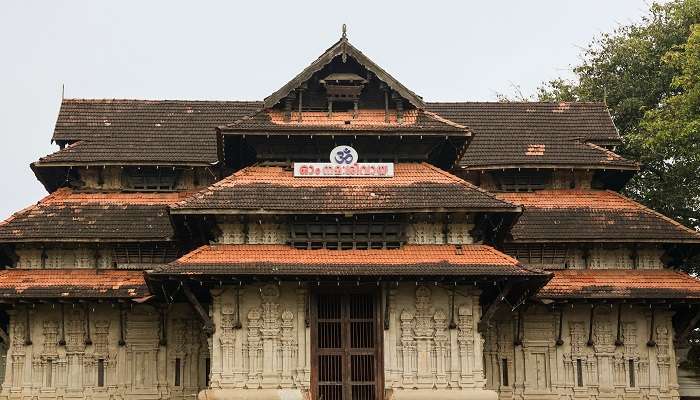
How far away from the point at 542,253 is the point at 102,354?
12.7 meters

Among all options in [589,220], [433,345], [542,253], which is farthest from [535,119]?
[433,345]

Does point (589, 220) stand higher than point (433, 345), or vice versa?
point (589, 220)

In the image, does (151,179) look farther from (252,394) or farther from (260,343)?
(252,394)

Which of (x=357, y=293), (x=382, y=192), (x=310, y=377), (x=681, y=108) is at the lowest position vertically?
(x=310, y=377)

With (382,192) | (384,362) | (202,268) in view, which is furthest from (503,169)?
(202,268)

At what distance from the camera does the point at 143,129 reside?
3125 cm

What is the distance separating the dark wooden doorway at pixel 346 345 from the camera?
23031 millimetres

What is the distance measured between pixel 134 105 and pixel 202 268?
11963 millimetres

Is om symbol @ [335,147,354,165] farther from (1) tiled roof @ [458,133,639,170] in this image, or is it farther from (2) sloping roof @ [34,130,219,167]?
(2) sloping roof @ [34,130,219,167]

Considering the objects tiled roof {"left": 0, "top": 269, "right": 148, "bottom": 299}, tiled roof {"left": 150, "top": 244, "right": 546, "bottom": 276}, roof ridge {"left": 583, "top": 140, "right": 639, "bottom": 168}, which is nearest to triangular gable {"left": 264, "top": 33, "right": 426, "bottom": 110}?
tiled roof {"left": 150, "top": 244, "right": 546, "bottom": 276}

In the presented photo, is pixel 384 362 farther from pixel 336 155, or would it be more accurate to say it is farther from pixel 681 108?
pixel 681 108

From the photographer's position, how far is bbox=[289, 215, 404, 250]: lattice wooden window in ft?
78.1

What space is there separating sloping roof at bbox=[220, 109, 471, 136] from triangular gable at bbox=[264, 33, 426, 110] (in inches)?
18.8

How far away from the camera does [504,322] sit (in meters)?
27.1
